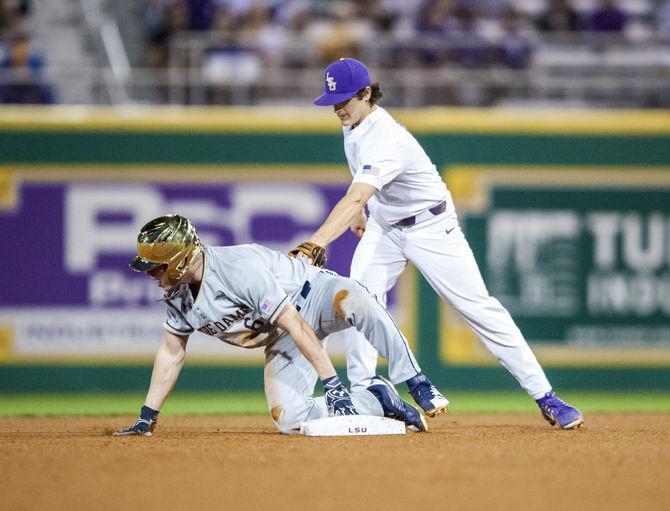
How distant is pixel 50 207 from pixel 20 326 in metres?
1.15

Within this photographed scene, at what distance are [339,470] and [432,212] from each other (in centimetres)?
228

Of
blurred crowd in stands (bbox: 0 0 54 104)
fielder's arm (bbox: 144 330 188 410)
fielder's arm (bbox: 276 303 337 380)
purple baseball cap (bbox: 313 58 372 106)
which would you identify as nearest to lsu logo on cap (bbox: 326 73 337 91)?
purple baseball cap (bbox: 313 58 372 106)

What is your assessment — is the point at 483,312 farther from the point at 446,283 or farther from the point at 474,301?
the point at 446,283

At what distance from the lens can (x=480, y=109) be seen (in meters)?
11.3

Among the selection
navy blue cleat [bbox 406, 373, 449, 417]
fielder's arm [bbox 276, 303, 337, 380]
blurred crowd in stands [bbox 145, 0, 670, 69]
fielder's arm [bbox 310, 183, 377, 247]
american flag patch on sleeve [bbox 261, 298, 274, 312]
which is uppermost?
blurred crowd in stands [bbox 145, 0, 670, 69]

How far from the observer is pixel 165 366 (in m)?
6.34

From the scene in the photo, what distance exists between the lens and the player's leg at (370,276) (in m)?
6.95

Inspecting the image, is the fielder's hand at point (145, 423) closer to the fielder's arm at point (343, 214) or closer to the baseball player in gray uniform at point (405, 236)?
the baseball player in gray uniform at point (405, 236)

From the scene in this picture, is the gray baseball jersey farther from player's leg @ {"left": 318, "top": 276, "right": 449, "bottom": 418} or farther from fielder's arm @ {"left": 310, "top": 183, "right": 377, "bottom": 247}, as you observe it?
fielder's arm @ {"left": 310, "top": 183, "right": 377, "bottom": 247}

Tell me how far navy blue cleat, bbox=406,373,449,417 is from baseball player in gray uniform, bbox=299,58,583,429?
1.85 feet

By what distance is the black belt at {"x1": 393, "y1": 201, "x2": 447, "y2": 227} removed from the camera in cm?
695

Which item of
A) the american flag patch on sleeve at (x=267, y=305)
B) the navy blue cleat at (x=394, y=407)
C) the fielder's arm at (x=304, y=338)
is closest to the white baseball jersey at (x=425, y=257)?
the navy blue cleat at (x=394, y=407)

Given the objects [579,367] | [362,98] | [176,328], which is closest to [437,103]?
[579,367]

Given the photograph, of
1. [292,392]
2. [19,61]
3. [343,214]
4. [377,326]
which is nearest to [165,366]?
[292,392]
